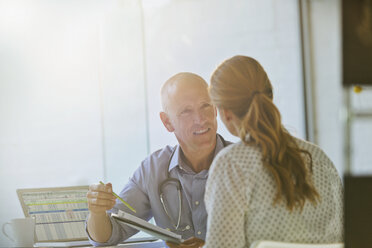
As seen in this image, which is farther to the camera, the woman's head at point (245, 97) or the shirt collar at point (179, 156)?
the shirt collar at point (179, 156)

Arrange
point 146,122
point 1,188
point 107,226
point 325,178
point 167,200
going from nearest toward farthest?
1. point 325,178
2. point 107,226
3. point 167,200
4. point 1,188
5. point 146,122

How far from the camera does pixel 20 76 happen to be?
276 centimetres

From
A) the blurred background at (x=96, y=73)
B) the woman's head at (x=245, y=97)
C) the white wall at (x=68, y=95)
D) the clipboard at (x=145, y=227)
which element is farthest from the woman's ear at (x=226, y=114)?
the white wall at (x=68, y=95)

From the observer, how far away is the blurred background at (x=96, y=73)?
2752 mm

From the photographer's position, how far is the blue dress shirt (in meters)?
2.28

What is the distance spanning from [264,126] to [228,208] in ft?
1.00

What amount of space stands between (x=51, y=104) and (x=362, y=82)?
6.36 ft

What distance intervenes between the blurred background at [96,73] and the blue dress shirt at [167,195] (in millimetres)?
223

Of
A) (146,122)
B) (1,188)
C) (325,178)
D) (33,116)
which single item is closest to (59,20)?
(33,116)

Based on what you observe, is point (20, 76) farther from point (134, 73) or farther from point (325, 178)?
point (325, 178)

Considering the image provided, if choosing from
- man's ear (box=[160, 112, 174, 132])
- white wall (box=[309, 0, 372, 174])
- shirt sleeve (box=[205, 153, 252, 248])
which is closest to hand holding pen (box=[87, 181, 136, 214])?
man's ear (box=[160, 112, 174, 132])

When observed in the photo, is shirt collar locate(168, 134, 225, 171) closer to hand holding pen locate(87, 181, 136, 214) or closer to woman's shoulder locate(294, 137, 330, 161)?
hand holding pen locate(87, 181, 136, 214)

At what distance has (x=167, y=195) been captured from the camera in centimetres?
235

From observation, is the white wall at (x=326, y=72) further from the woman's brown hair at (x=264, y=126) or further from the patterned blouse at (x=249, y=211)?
the patterned blouse at (x=249, y=211)
